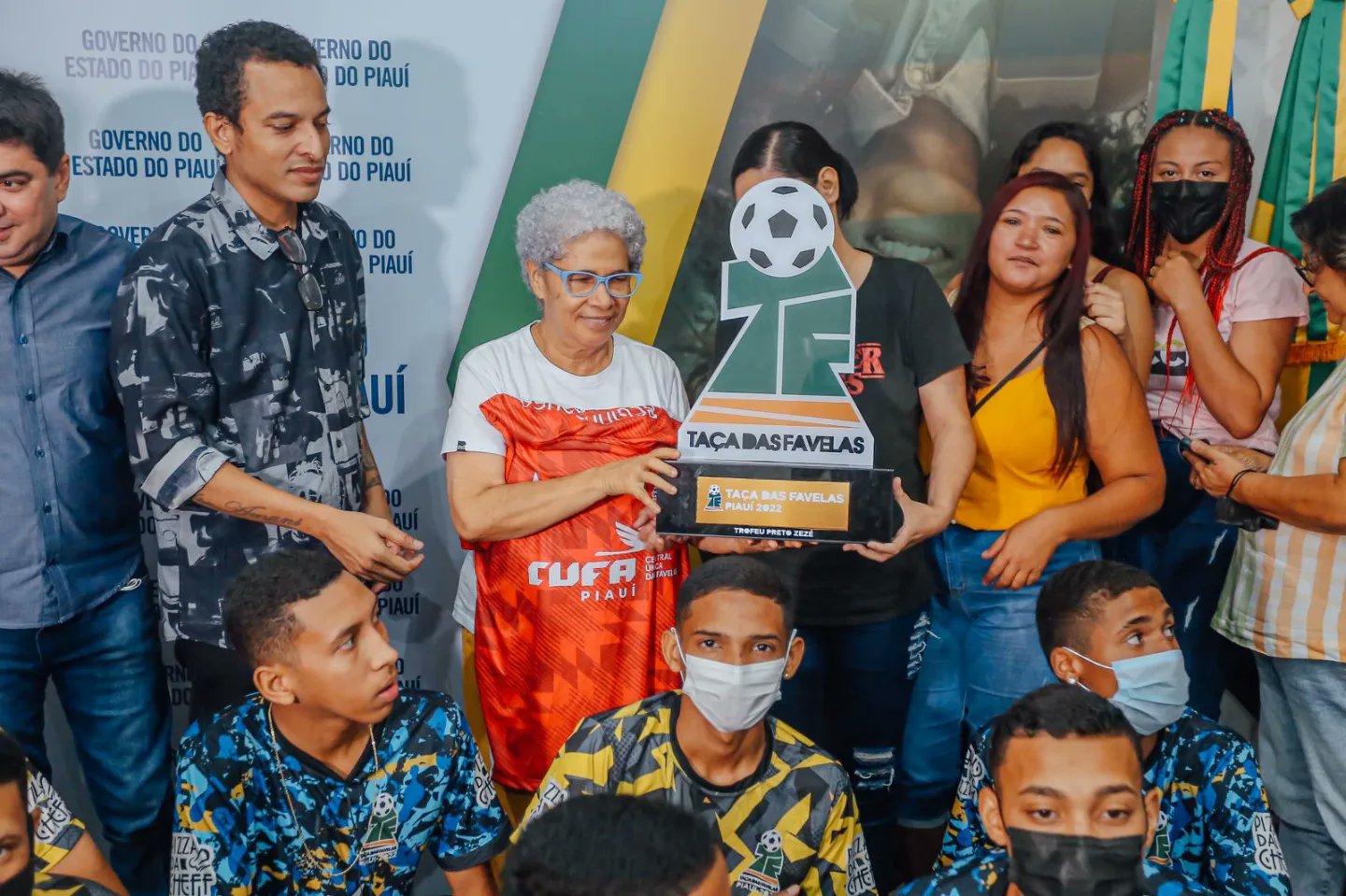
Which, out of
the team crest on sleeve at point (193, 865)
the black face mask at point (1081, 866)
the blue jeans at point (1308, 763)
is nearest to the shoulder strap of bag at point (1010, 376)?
the blue jeans at point (1308, 763)

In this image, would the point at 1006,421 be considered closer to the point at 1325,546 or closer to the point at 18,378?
the point at 1325,546

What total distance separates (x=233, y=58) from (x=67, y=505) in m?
A: 1.05

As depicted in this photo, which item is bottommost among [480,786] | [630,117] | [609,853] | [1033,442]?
[480,786]

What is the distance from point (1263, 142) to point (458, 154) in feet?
7.87

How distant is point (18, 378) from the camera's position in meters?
2.55

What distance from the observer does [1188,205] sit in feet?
10.5

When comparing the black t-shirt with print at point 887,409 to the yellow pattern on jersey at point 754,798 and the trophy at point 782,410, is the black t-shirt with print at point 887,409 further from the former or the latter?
the yellow pattern on jersey at point 754,798

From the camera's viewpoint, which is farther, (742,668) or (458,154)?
(458,154)

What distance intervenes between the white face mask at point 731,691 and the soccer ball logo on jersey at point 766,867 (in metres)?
0.21

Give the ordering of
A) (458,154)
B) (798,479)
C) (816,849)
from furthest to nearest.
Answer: (458,154)
(798,479)
(816,849)

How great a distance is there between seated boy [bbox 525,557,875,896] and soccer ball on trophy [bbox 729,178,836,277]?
73 centimetres

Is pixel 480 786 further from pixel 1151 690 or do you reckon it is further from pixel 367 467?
pixel 1151 690

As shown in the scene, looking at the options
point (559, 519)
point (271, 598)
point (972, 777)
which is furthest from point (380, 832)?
point (972, 777)

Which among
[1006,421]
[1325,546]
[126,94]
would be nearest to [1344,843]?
[1325,546]
